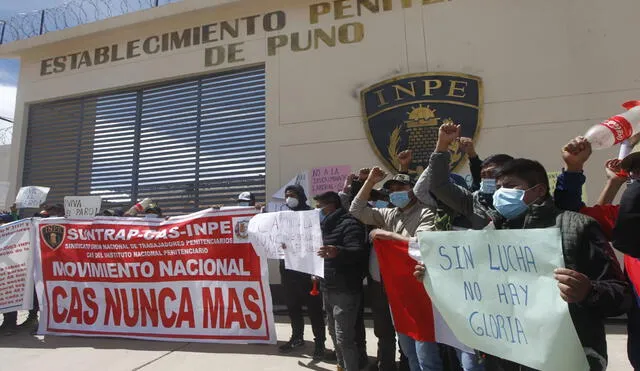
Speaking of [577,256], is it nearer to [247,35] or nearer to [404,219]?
[404,219]

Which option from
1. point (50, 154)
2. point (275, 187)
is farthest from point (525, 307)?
point (50, 154)

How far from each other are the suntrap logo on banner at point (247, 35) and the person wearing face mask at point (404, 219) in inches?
181

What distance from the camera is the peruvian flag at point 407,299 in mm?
2586

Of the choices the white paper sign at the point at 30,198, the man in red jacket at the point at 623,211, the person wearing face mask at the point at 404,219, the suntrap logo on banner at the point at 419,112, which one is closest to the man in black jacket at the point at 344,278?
the person wearing face mask at the point at 404,219

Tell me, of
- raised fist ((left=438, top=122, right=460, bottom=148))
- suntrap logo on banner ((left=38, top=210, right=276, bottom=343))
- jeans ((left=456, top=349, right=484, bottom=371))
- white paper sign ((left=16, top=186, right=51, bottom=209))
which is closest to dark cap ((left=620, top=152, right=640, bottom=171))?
raised fist ((left=438, top=122, right=460, bottom=148))

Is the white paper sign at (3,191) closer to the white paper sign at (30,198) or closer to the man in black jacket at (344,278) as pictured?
the white paper sign at (30,198)

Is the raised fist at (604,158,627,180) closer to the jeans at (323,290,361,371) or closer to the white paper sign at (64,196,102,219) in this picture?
the jeans at (323,290,361,371)

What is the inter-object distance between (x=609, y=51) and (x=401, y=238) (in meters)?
5.24

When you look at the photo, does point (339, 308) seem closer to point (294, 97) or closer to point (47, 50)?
point (294, 97)

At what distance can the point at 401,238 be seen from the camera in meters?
2.80

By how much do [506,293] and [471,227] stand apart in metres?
0.62

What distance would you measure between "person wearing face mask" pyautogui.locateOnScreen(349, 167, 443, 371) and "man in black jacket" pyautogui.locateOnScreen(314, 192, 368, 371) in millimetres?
235

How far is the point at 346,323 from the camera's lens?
3258 mm

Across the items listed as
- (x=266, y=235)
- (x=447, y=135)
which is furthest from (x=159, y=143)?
(x=447, y=135)
